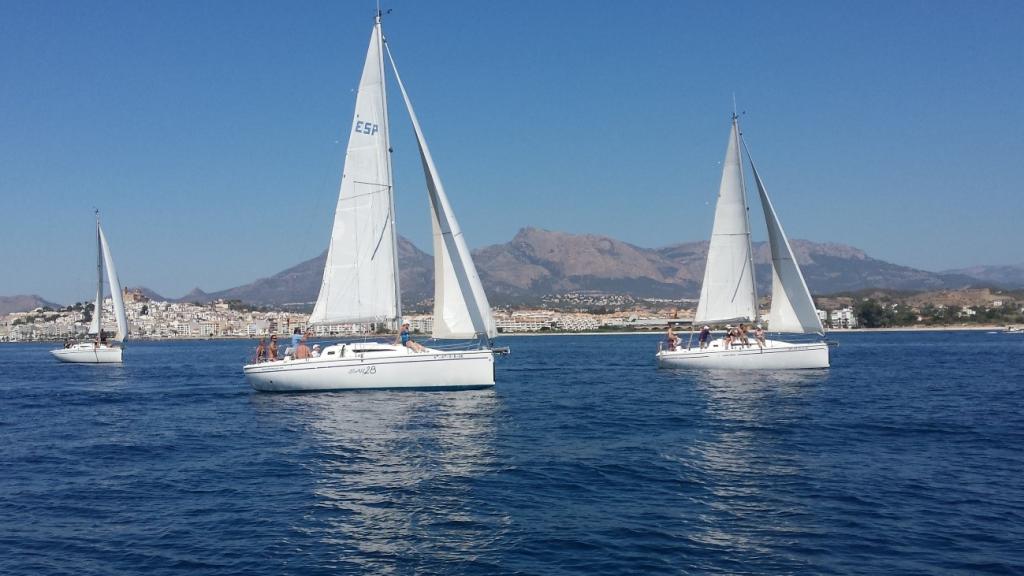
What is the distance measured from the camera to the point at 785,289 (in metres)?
41.0

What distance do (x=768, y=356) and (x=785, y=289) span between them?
15.3 feet

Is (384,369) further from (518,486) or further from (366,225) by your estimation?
(518,486)

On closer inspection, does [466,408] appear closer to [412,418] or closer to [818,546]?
[412,418]

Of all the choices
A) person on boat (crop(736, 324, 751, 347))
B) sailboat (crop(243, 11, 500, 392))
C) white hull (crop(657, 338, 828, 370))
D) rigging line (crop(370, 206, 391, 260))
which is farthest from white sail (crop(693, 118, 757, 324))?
rigging line (crop(370, 206, 391, 260))

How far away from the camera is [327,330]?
3136 cm

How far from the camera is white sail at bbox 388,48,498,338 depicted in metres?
28.9

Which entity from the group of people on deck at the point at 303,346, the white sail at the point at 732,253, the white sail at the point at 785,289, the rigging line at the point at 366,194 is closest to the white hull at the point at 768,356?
the white sail at the point at 785,289

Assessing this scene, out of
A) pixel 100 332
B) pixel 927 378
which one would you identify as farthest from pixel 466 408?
pixel 100 332

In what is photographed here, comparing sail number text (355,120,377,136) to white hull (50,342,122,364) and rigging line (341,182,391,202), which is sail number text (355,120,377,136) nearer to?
rigging line (341,182,391,202)

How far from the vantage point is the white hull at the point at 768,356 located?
124 ft

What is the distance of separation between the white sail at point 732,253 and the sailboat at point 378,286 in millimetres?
17335

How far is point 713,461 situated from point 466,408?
9.77 meters

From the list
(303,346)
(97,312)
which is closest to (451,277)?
(303,346)

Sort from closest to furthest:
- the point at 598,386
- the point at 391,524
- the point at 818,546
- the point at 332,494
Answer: the point at 818,546, the point at 391,524, the point at 332,494, the point at 598,386
